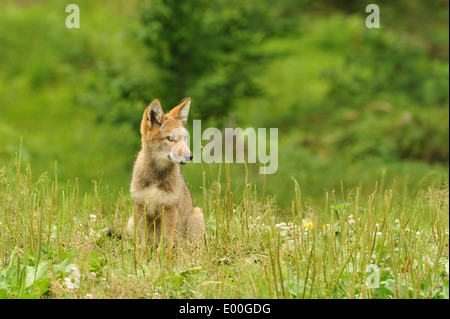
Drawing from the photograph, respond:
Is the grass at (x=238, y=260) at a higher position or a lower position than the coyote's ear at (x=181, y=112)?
lower

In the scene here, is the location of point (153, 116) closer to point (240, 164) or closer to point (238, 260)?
point (238, 260)

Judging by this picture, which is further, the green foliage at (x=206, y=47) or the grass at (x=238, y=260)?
the green foliage at (x=206, y=47)

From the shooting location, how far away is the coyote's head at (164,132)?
5517mm

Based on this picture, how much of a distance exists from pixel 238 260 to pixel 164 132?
5.08 ft

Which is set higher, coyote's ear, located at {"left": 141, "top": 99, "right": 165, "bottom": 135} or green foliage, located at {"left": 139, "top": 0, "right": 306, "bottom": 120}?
green foliage, located at {"left": 139, "top": 0, "right": 306, "bottom": 120}

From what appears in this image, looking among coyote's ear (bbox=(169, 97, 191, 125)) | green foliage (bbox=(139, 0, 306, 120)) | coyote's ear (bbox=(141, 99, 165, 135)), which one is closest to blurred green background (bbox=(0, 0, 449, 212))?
green foliage (bbox=(139, 0, 306, 120))

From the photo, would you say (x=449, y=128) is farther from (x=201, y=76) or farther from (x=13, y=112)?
(x=13, y=112)

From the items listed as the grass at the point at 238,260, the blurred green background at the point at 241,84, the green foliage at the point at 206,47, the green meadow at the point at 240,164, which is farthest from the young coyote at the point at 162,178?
the green foliage at the point at 206,47

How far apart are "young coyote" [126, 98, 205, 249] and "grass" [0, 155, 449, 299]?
309mm

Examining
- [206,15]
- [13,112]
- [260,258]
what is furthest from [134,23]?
[260,258]

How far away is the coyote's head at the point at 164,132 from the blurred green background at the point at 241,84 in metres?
2.01

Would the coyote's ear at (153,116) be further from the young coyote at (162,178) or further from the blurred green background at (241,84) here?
the blurred green background at (241,84)

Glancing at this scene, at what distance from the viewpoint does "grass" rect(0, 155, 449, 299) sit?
418 centimetres

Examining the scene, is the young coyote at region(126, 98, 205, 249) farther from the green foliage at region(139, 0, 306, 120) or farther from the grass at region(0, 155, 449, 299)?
the green foliage at region(139, 0, 306, 120)
